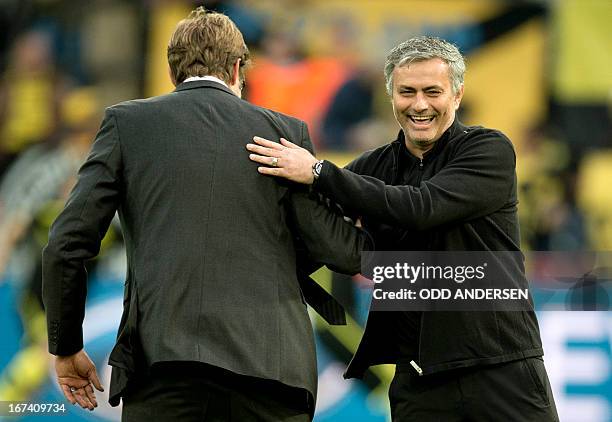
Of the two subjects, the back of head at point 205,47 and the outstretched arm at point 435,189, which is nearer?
the back of head at point 205,47

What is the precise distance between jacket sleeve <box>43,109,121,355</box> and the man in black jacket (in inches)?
16.6

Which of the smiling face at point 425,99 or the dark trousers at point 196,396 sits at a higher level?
the smiling face at point 425,99

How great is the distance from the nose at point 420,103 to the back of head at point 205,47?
56cm

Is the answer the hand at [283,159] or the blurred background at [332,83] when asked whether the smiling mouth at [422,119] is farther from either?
the blurred background at [332,83]

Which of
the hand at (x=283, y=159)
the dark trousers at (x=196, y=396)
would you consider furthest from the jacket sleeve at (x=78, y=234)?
the hand at (x=283, y=159)

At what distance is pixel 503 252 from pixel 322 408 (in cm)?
Result: 242

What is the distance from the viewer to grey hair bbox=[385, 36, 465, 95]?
3.11m

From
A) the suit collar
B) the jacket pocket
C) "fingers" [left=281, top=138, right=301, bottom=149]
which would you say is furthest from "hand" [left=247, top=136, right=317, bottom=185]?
the jacket pocket

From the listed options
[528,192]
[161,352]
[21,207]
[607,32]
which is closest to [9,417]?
[21,207]

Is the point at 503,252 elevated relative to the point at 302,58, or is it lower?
lower

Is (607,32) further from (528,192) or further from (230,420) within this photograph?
(230,420)

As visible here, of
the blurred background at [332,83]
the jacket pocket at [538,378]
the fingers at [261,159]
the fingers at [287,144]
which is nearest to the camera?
the fingers at [261,159]

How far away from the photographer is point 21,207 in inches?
230

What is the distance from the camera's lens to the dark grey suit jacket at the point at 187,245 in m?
2.69
